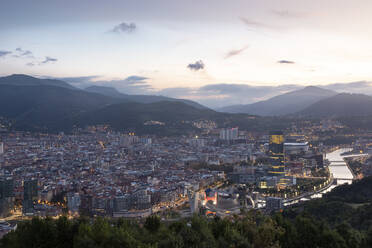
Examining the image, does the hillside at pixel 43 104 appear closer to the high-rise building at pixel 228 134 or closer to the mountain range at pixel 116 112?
the mountain range at pixel 116 112

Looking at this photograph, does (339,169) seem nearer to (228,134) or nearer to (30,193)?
(228,134)

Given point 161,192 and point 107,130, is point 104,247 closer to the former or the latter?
point 161,192

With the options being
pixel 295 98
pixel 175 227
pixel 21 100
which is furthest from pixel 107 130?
pixel 295 98

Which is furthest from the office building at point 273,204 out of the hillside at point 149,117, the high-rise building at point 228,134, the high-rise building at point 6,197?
the hillside at point 149,117

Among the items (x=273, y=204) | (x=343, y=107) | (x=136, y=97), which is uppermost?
(x=136, y=97)

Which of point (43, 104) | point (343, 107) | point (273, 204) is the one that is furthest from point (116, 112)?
point (273, 204)

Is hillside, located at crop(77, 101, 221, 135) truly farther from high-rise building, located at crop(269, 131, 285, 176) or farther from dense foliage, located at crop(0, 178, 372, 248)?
dense foliage, located at crop(0, 178, 372, 248)
